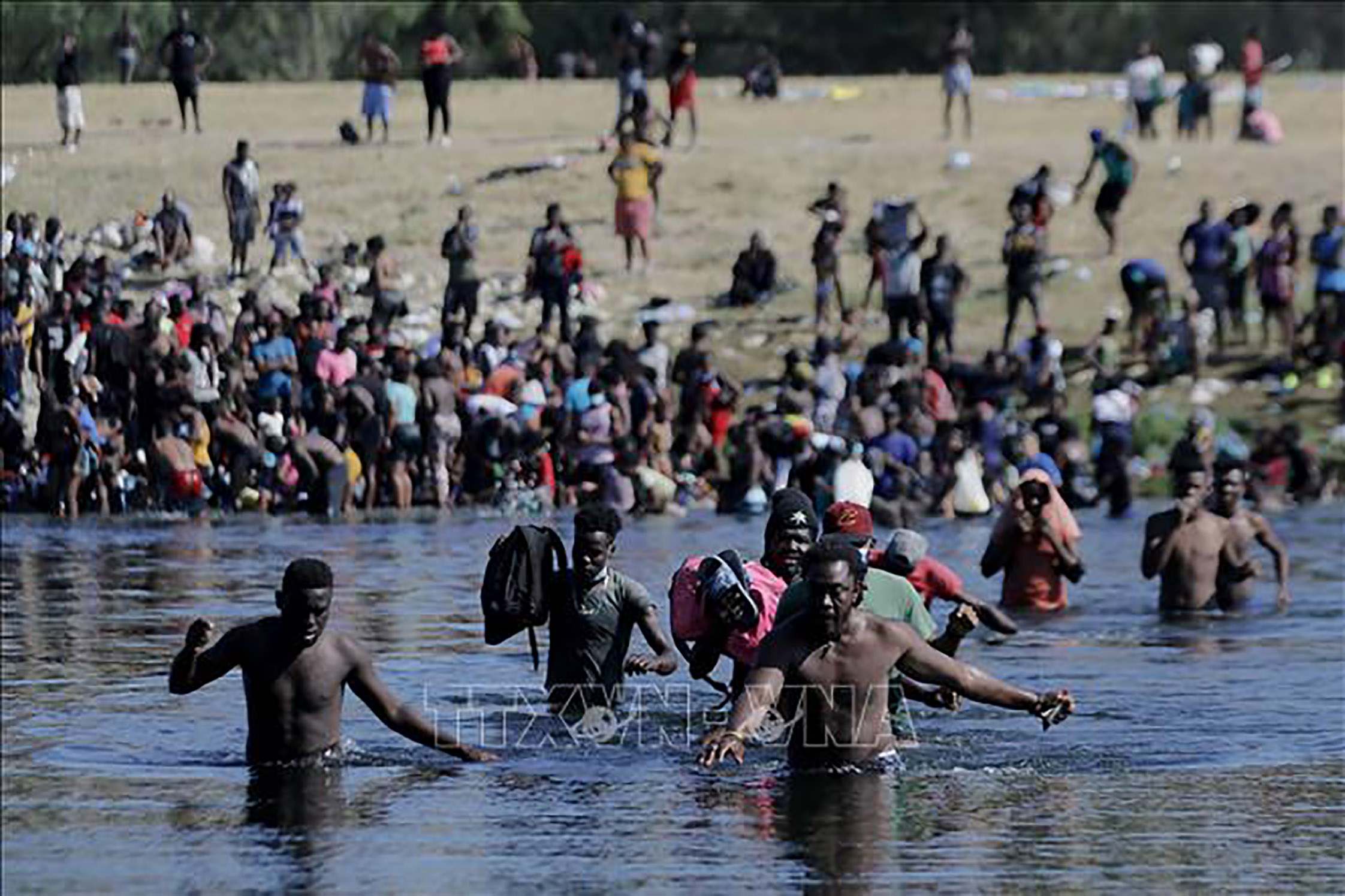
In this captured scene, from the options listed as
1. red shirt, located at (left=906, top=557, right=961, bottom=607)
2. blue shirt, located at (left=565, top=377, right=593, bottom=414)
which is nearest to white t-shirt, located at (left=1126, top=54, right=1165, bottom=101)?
blue shirt, located at (left=565, top=377, right=593, bottom=414)

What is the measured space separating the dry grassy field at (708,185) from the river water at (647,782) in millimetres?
16586

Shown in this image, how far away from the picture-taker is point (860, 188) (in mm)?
43344

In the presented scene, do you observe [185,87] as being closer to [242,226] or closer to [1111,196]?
[242,226]

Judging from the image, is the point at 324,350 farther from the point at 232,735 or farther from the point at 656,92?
the point at 656,92

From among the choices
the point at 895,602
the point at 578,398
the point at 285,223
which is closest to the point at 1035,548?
the point at 895,602

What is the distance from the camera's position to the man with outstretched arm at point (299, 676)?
13219 millimetres

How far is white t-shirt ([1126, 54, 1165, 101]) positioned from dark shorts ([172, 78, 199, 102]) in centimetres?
1198

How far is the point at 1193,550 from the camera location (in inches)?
834

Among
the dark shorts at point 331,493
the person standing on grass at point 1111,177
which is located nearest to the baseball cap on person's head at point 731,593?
the dark shorts at point 331,493

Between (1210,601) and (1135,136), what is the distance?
2525cm

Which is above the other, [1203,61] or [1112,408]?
[1203,61]

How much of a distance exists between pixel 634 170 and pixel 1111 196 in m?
5.29

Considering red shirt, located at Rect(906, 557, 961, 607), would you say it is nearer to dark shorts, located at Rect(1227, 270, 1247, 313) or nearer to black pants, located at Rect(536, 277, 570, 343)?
black pants, located at Rect(536, 277, 570, 343)

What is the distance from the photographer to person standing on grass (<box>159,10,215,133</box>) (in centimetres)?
4422
